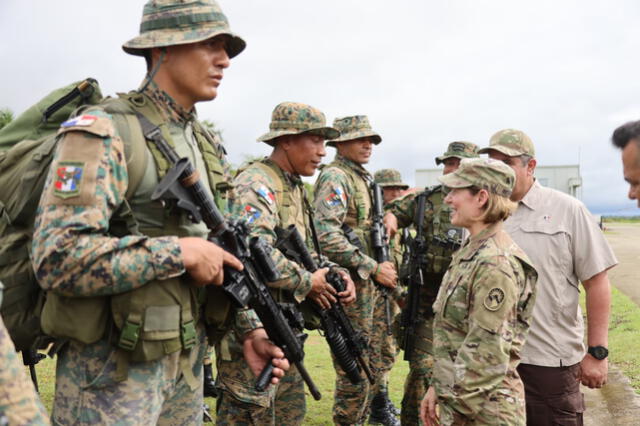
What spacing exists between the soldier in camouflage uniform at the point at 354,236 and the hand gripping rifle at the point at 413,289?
18 cm

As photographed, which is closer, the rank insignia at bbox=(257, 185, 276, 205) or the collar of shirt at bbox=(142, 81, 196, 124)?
the collar of shirt at bbox=(142, 81, 196, 124)

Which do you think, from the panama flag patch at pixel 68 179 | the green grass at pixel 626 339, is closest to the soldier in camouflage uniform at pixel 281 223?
the panama flag patch at pixel 68 179

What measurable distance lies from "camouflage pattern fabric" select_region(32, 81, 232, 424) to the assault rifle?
6.24ft

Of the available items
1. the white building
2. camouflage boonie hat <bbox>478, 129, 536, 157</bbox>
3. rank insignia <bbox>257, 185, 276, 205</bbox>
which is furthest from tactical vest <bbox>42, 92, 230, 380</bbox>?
the white building

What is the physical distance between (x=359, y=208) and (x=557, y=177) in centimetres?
2544

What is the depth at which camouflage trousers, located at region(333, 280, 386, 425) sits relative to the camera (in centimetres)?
504

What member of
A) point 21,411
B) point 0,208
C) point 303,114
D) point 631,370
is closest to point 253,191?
point 303,114

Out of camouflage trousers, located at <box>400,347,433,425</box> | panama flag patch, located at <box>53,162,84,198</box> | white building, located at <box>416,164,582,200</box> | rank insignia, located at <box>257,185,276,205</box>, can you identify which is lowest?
white building, located at <box>416,164,582,200</box>

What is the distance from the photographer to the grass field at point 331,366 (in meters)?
5.88

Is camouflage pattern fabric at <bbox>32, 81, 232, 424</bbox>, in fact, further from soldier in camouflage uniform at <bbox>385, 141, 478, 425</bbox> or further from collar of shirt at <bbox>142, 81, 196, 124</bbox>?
soldier in camouflage uniform at <bbox>385, 141, 478, 425</bbox>

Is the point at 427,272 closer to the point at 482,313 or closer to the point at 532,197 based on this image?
the point at 532,197

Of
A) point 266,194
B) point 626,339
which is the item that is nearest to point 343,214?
point 266,194

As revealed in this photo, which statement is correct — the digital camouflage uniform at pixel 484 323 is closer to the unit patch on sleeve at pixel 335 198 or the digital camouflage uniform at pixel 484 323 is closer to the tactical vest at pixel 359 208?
the unit patch on sleeve at pixel 335 198

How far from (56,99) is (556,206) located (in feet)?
9.41
